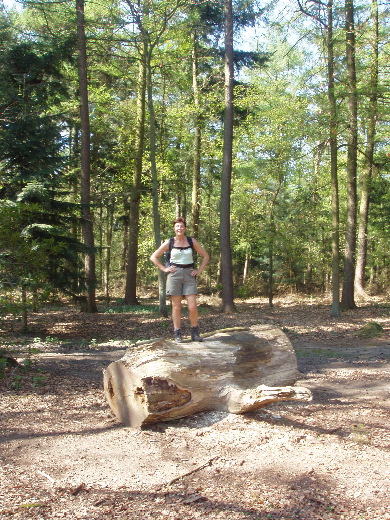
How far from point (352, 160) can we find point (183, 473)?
15.2 metres

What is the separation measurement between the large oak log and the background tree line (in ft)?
10.2

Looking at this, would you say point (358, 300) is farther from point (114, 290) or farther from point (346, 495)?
point (346, 495)

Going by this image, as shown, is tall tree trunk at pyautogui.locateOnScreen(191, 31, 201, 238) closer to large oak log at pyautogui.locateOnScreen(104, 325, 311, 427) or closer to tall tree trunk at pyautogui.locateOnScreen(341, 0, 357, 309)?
tall tree trunk at pyautogui.locateOnScreen(341, 0, 357, 309)

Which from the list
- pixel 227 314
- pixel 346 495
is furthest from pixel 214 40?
pixel 346 495

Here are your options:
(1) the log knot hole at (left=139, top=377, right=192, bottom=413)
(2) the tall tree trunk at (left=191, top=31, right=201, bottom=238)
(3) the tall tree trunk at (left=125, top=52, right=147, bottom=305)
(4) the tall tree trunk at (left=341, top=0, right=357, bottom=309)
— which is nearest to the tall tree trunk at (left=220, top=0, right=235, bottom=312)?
(4) the tall tree trunk at (left=341, top=0, right=357, bottom=309)

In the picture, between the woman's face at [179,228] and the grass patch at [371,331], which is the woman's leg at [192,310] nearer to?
the woman's face at [179,228]

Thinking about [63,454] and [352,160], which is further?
[352,160]

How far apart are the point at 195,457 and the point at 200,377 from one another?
1.15 m

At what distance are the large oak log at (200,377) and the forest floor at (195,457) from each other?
23 centimetres

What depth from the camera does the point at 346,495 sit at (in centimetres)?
360

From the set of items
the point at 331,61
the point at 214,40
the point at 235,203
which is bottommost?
the point at 235,203

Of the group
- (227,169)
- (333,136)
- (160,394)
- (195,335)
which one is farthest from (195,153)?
(160,394)

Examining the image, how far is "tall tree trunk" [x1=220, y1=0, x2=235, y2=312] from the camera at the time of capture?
16016 mm

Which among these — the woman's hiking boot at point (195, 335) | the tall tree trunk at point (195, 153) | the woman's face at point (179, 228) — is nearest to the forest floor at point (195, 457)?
the woman's hiking boot at point (195, 335)
